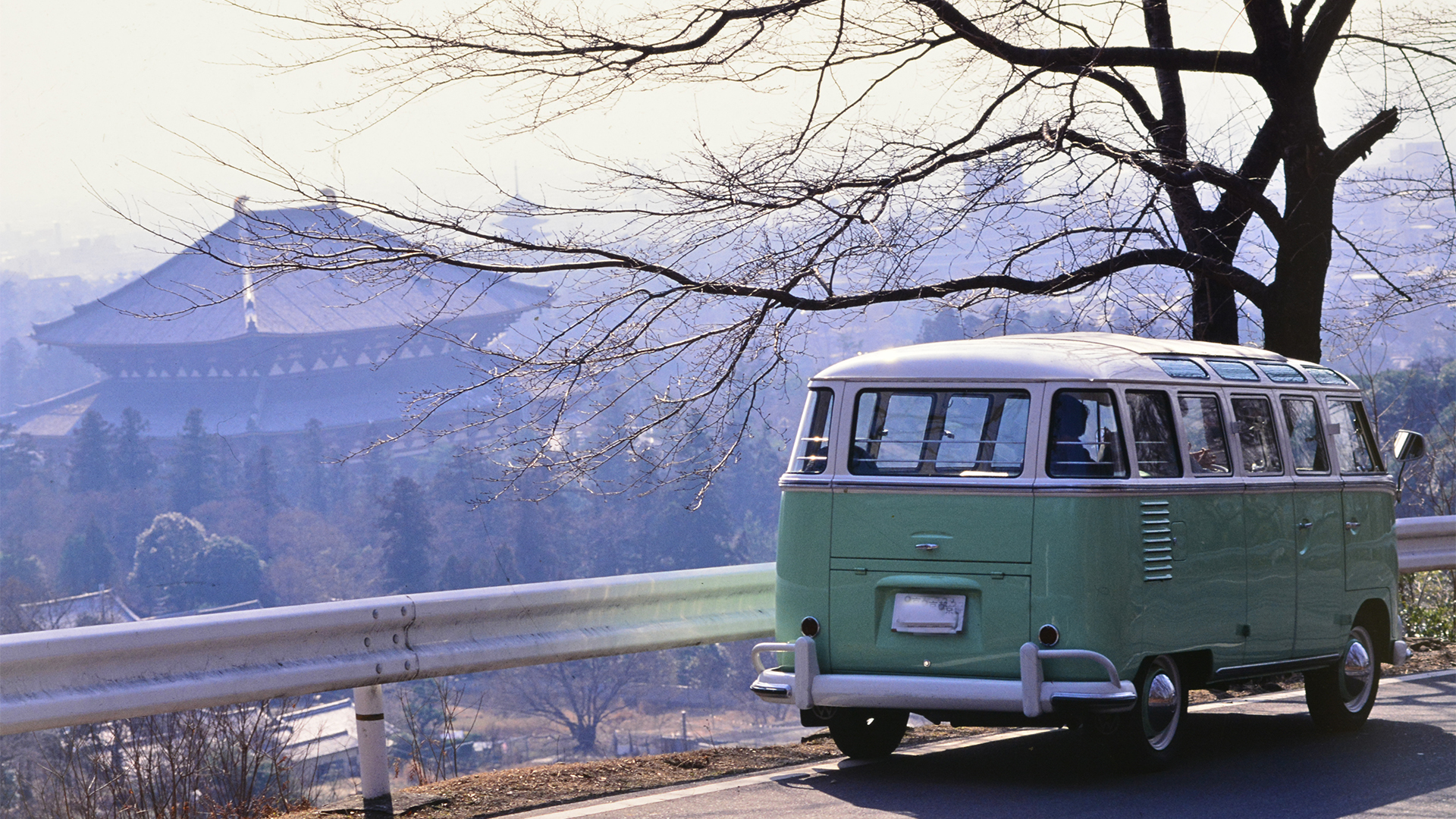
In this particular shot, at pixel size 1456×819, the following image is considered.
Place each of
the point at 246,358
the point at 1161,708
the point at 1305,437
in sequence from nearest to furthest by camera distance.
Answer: the point at 1161,708
the point at 1305,437
the point at 246,358

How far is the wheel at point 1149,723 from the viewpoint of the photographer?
6359 millimetres

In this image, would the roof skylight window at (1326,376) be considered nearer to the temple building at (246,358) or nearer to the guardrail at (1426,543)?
the guardrail at (1426,543)

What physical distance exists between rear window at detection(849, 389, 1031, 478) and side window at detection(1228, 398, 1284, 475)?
4.92ft

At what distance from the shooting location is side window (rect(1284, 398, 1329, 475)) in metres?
7.57

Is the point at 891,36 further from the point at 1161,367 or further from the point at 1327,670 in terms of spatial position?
the point at 1327,670

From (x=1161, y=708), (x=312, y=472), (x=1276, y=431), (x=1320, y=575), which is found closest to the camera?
(x=1161, y=708)

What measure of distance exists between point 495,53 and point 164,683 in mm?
5599

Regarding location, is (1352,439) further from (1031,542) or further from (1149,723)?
(1031,542)

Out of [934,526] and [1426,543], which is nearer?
[934,526]

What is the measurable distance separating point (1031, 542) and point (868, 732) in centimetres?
164

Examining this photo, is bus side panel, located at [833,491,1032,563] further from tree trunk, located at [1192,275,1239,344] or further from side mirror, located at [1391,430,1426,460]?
tree trunk, located at [1192,275,1239,344]

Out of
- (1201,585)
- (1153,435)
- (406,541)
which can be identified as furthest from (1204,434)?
(406,541)

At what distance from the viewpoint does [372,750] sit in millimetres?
6035

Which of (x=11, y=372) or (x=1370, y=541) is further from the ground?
(x=11, y=372)
